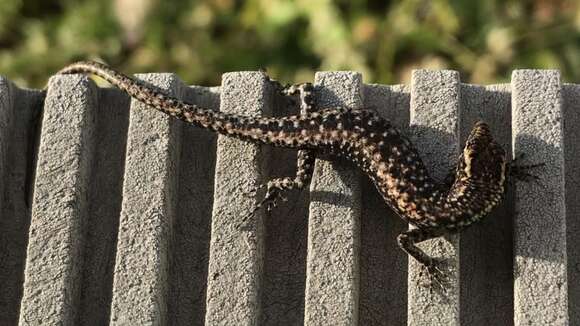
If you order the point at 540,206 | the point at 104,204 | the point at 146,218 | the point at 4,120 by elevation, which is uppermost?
the point at 4,120

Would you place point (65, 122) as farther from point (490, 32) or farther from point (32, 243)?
point (490, 32)

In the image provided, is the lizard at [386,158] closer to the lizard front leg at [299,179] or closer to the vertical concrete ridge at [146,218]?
the lizard front leg at [299,179]

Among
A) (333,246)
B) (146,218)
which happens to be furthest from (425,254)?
(146,218)

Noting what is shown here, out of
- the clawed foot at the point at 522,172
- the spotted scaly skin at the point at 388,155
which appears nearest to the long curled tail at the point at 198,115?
the spotted scaly skin at the point at 388,155

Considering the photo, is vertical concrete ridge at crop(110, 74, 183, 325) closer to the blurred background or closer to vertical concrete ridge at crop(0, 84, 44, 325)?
vertical concrete ridge at crop(0, 84, 44, 325)

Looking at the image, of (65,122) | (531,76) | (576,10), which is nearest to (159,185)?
(65,122)

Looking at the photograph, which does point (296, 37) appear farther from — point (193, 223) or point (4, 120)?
point (4, 120)

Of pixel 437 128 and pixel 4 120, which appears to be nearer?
pixel 437 128
